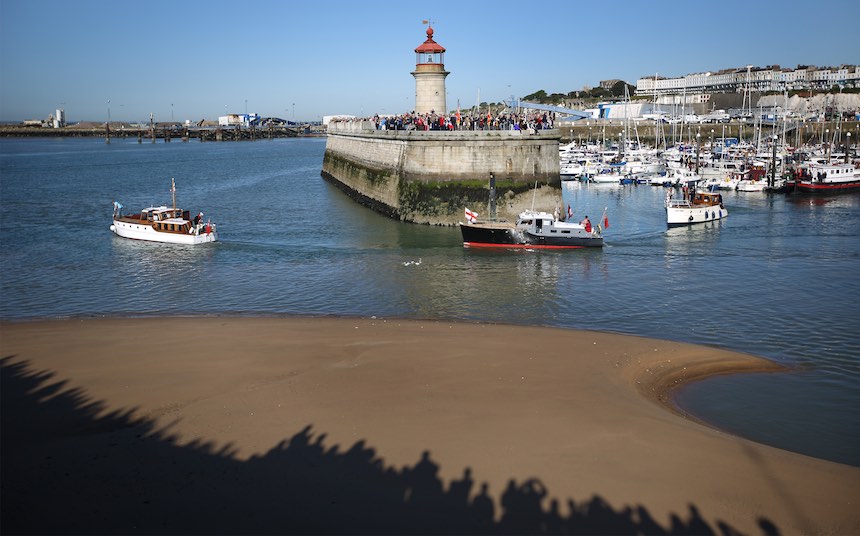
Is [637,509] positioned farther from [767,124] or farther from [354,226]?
[767,124]

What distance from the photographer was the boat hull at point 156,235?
29.6 meters

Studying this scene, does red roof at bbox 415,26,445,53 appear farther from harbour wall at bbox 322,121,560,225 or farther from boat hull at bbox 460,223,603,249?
boat hull at bbox 460,223,603,249

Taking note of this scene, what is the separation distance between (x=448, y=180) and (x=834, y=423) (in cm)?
2288

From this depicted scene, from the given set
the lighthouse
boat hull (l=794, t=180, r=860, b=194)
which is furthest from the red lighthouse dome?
boat hull (l=794, t=180, r=860, b=194)

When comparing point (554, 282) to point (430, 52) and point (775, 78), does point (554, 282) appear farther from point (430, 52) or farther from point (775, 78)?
point (775, 78)

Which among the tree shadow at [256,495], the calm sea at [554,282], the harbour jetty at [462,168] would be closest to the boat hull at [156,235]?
the calm sea at [554,282]

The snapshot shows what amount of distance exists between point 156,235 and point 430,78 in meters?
20.4

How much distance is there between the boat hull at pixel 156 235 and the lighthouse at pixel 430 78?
18114 millimetres

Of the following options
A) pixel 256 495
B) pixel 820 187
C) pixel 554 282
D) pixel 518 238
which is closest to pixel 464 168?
pixel 518 238

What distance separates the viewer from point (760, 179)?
52.2m

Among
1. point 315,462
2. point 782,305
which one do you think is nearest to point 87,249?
point 315,462

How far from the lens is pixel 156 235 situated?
30.0m

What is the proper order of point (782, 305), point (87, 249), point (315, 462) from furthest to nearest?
point (87, 249), point (782, 305), point (315, 462)

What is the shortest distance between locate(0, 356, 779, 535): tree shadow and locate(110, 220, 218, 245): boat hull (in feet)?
62.9
